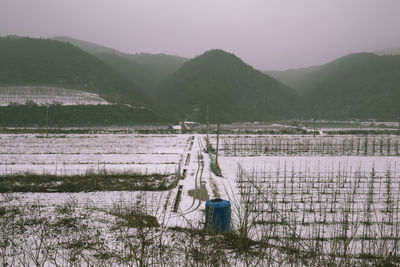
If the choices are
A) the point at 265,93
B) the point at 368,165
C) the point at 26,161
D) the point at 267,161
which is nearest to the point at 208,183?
the point at 267,161

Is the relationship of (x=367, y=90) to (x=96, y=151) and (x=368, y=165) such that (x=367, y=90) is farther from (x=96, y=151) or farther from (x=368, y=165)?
(x=96, y=151)

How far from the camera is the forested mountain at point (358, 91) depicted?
11444cm

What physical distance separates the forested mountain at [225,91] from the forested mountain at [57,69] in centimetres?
2315

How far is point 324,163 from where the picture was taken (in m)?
20.6

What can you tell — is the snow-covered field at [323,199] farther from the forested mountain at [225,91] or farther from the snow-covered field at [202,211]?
the forested mountain at [225,91]

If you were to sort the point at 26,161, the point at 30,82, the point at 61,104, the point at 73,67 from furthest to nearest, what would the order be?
the point at 73,67, the point at 30,82, the point at 61,104, the point at 26,161

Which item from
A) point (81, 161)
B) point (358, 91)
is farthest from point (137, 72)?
point (81, 161)

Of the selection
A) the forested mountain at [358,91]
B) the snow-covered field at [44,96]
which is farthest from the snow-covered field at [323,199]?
the forested mountain at [358,91]

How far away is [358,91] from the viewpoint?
134m

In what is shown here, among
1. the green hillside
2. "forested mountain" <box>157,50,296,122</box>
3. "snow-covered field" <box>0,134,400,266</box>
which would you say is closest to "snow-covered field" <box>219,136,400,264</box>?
"snow-covered field" <box>0,134,400,266</box>

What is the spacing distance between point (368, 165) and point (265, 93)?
126816mm

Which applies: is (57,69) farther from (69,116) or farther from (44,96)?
(69,116)

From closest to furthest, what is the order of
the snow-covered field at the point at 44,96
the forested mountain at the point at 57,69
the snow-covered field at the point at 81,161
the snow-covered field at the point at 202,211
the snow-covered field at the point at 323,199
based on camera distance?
the snow-covered field at the point at 202,211 < the snow-covered field at the point at 323,199 < the snow-covered field at the point at 81,161 < the snow-covered field at the point at 44,96 < the forested mountain at the point at 57,69

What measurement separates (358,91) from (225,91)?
220ft
